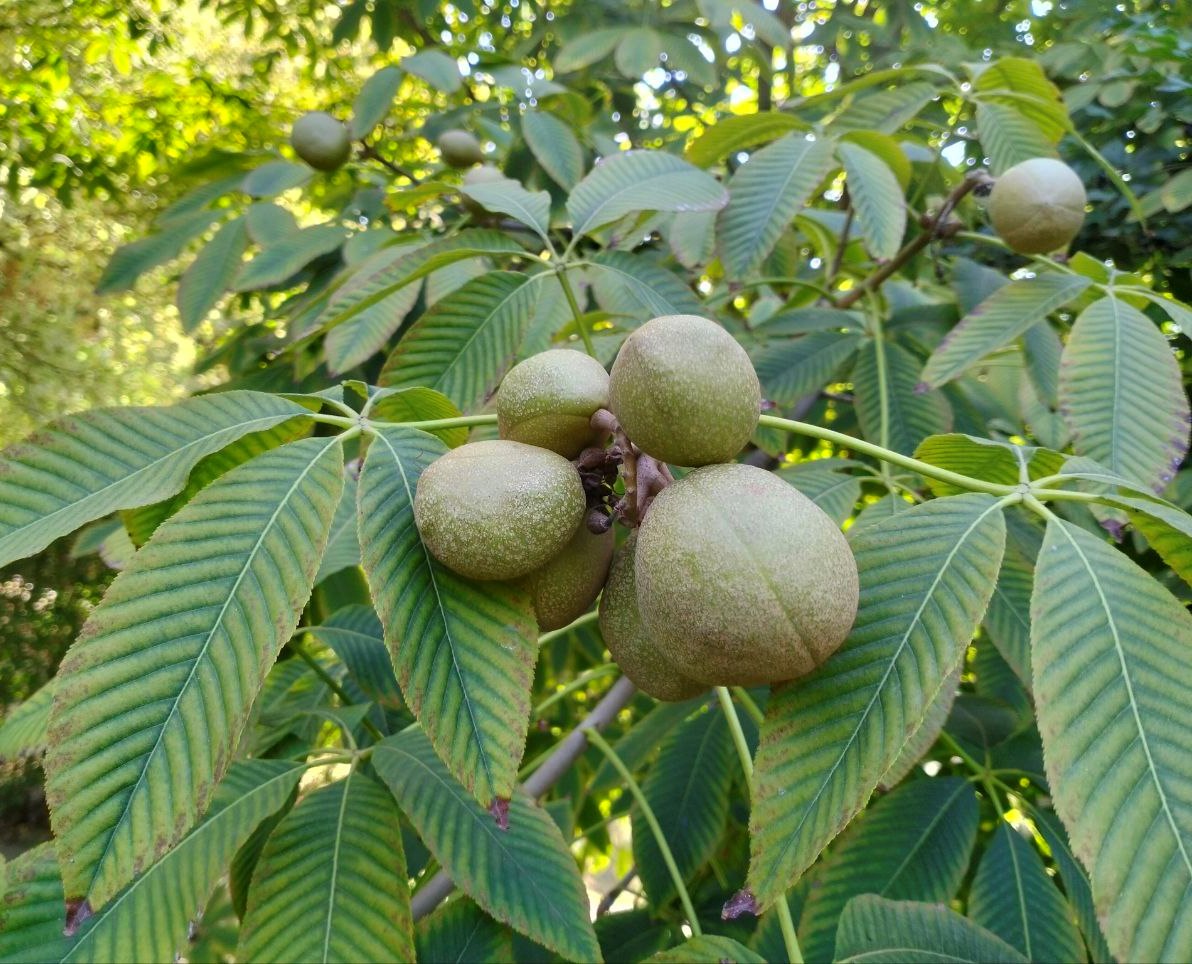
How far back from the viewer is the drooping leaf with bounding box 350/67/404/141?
6.66 feet

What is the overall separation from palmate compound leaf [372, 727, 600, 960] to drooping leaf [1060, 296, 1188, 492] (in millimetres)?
715

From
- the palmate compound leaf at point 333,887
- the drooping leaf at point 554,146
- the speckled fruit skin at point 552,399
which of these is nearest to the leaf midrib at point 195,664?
the speckled fruit skin at point 552,399

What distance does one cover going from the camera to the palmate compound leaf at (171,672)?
495 millimetres

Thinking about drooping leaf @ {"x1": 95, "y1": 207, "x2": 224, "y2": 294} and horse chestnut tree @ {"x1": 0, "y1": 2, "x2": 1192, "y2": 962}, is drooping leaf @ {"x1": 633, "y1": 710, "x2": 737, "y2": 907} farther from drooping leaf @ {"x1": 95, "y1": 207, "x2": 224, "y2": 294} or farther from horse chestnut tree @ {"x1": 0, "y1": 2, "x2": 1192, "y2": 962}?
drooping leaf @ {"x1": 95, "y1": 207, "x2": 224, "y2": 294}

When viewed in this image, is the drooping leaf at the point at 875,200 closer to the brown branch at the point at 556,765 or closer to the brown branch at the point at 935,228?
the brown branch at the point at 935,228

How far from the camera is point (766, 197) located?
1201 millimetres

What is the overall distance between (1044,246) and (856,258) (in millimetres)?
561

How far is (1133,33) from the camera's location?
6.51 ft

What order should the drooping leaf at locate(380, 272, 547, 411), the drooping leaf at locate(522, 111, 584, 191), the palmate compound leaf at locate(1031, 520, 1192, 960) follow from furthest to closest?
the drooping leaf at locate(522, 111, 584, 191), the drooping leaf at locate(380, 272, 547, 411), the palmate compound leaf at locate(1031, 520, 1192, 960)

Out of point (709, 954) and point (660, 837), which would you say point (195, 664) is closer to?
point (709, 954)

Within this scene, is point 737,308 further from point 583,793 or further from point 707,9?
point 583,793

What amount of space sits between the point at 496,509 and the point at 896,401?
0.99 m

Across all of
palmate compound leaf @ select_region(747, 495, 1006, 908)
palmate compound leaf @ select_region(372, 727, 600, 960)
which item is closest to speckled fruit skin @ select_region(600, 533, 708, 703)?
palmate compound leaf @ select_region(747, 495, 1006, 908)

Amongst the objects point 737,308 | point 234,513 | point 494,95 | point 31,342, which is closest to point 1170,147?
point 737,308
